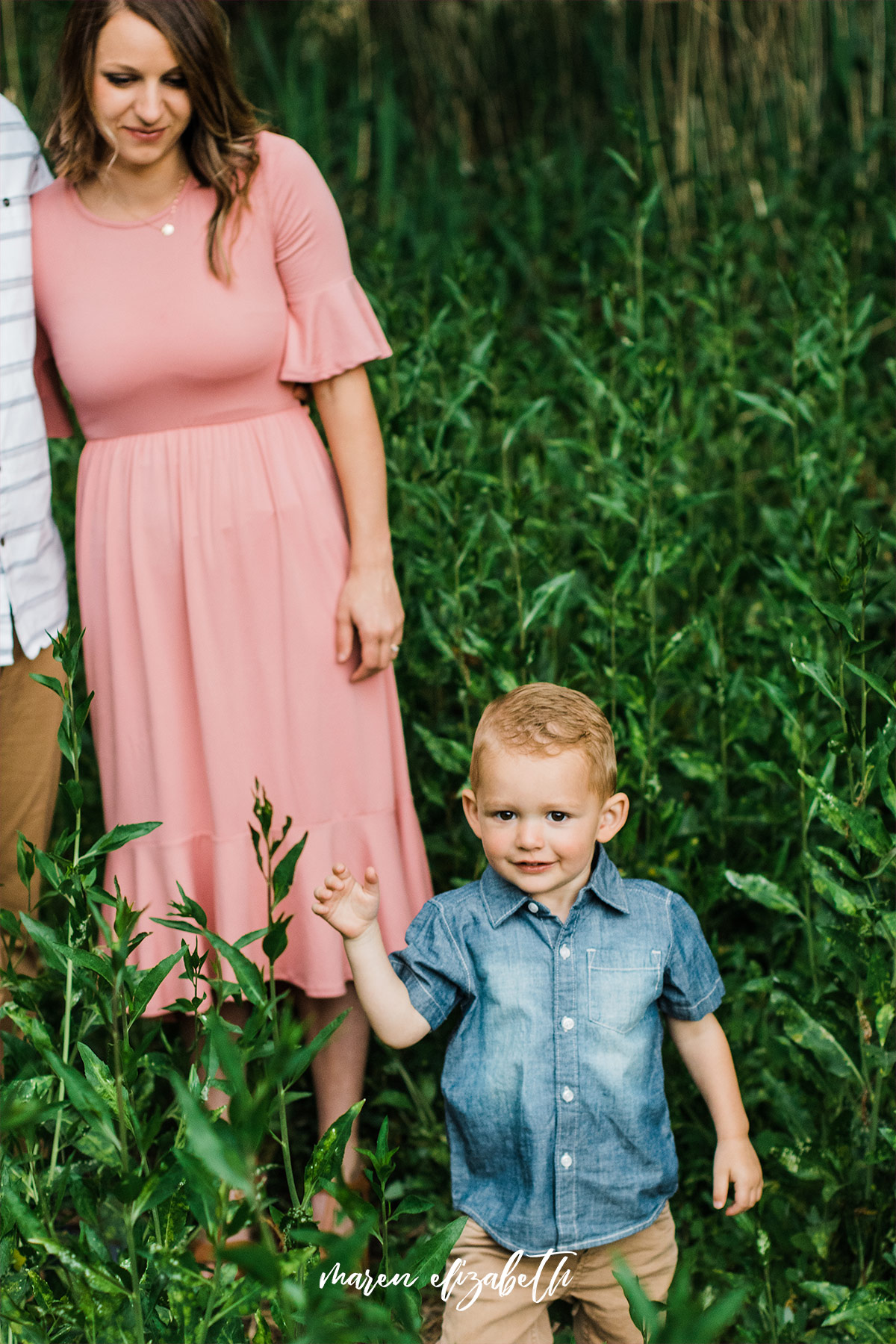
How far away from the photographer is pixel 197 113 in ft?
6.77

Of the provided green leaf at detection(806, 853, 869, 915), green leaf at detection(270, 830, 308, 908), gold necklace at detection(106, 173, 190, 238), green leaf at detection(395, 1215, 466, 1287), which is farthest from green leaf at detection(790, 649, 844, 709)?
gold necklace at detection(106, 173, 190, 238)

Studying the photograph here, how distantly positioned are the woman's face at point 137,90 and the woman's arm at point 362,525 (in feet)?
1.51

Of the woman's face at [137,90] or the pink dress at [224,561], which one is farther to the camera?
the pink dress at [224,561]

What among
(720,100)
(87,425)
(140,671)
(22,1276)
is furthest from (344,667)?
(720,100)

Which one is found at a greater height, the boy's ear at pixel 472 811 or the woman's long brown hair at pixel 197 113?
the woman's long brown hair at pixel 197 113

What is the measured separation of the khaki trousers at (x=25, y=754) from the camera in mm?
2213

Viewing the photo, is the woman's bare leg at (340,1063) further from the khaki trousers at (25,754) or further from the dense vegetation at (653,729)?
the khaki trousers at (25,754)

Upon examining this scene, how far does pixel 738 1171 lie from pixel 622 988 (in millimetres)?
298

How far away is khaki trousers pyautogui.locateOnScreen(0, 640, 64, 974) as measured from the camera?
221 cm

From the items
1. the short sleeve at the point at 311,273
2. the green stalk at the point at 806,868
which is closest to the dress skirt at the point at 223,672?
the short sleeve at the point at 311,273

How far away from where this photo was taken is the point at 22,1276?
1489 millimetres

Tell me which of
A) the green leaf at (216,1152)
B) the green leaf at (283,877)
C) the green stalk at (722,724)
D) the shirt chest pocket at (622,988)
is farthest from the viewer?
the green stalk at (722,724)

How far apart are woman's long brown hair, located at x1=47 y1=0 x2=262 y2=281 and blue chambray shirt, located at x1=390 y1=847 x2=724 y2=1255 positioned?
1.12 meters

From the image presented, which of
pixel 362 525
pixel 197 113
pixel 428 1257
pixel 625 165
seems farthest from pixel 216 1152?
pixel 625 165
